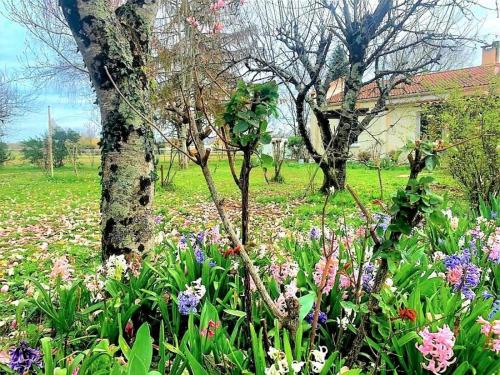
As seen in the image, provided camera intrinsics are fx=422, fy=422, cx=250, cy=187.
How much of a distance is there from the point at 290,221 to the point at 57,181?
12489 mm

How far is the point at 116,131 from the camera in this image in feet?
9.64

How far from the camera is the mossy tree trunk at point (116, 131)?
9.54 feet

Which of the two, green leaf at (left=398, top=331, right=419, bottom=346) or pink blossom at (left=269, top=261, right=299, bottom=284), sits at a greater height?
pink blossom at (left=269, top=261, right=299, bottom=284)

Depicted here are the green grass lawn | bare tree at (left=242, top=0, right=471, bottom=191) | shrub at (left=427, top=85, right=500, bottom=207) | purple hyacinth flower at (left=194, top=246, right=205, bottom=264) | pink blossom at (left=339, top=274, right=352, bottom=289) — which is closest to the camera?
pink blossom at (left=339, top=274, right=352, bottom=289)

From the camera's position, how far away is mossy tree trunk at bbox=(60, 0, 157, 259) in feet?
9.54

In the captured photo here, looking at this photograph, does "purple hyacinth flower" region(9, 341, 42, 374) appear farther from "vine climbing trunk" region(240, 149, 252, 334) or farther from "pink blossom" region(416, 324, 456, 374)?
"pink blossom" region(416, 324, 456, 374)

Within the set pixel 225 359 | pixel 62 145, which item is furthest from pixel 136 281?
pixel 62 145

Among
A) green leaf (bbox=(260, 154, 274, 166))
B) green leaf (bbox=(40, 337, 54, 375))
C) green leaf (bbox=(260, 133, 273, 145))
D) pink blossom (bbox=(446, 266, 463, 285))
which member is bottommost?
green leaf (bbox=(40, 337, 54, 375))

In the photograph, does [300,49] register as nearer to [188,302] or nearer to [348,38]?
[348,38]

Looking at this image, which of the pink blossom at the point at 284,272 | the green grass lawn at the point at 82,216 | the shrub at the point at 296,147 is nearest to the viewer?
the pink blossom at the point at 284,272

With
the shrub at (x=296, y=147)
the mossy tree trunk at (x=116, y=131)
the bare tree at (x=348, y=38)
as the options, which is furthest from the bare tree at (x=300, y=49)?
the shrub at (x=296, y=147)

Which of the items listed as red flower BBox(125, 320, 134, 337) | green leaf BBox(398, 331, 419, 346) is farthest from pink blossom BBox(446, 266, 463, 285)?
red flower BBox(125, 320, 134, 337)

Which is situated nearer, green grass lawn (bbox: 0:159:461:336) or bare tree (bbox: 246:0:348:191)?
green grass lawn (bbox: 0:159:461:336)

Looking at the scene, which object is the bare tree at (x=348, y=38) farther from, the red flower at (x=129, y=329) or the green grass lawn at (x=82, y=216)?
the red flower at (x=129, y=329)
